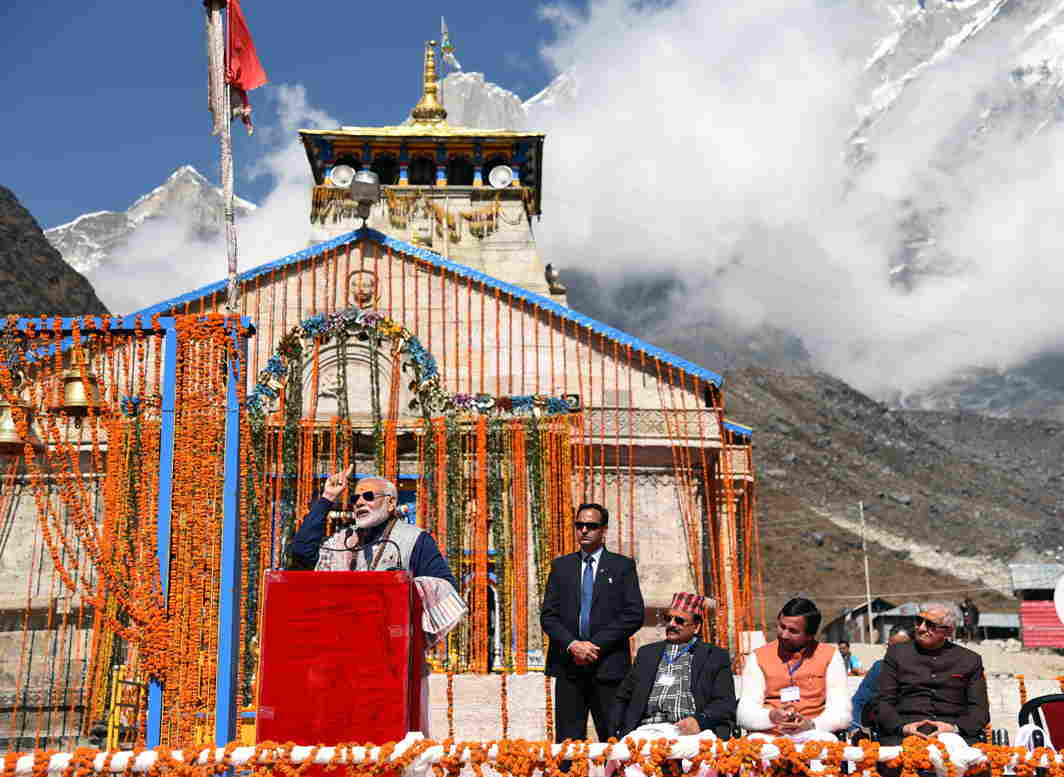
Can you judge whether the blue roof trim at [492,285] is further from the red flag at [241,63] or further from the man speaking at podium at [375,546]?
the man speaking at podium at [375,546]

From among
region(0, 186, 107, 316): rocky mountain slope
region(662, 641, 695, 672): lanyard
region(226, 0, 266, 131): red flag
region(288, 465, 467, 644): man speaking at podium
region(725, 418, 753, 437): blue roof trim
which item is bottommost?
region(662, 641, 695, 672): lanyard

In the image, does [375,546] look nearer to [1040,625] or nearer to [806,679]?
[806,679]

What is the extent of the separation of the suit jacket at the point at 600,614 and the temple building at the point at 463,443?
1101 centimetres

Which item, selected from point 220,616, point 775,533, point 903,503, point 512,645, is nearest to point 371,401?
point 512,645

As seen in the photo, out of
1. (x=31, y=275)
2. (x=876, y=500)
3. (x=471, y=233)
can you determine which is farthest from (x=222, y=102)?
(x=876, y=500)

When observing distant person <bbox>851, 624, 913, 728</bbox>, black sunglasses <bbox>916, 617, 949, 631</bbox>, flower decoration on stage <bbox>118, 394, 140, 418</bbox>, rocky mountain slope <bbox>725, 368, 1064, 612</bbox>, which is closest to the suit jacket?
distant person <bbox>851, 624, 913, 728</bbox>

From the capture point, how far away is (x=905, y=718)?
27.0 feet

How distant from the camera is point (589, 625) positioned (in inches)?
368

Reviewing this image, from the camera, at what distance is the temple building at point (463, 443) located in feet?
69.2

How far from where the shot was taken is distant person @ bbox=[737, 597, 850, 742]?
799 centimetres

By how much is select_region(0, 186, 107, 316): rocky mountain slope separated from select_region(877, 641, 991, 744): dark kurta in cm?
4122

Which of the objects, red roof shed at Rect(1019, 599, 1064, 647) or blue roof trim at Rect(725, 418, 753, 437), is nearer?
blue roof trim at Rect(725, 418, 753, 437)

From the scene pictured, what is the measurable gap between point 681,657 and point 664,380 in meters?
15.5

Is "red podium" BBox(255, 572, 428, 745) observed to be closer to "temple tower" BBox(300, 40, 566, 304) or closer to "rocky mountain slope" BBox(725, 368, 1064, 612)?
"temple tower" BBox(300, 40, 566, 304)
